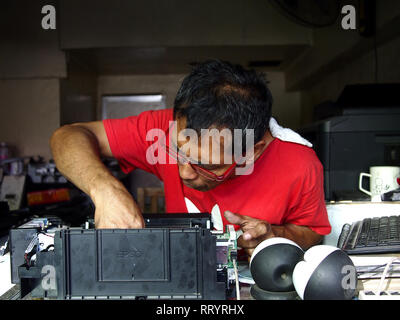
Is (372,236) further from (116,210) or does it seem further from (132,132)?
(132,132)

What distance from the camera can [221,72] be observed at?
908mm

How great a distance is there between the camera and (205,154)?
833 millimetres

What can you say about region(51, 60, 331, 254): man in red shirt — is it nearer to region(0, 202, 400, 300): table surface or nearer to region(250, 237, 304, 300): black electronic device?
region(0, 202, 400, 300): table surface

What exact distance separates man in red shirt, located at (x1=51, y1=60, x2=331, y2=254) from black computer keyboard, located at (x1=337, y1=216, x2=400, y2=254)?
0.13 metres

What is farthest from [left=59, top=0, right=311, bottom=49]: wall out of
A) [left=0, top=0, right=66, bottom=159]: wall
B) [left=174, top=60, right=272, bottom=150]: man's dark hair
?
[left=174, top=60, right=272, bottom=150]: man's dark hair

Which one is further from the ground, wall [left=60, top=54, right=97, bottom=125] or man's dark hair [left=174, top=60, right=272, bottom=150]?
wall [left=60, top=54, right=97, bottom=125]

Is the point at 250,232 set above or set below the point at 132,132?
below

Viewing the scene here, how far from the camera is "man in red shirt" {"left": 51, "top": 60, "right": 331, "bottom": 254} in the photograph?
833 millimetres

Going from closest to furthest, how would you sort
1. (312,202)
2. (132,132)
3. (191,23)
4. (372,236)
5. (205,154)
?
(205,154) < (372,236) < (312,202) < (132,132) < (191,23)

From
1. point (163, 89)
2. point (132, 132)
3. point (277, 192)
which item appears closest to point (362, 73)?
point (277, 192)

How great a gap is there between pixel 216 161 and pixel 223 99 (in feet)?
0.47

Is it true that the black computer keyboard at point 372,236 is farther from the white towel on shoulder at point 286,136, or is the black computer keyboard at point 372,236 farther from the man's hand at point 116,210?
the man's hand at point 116,210

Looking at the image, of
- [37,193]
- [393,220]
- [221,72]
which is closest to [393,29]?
[393,220]
